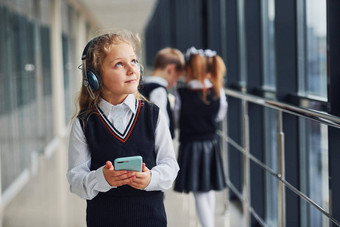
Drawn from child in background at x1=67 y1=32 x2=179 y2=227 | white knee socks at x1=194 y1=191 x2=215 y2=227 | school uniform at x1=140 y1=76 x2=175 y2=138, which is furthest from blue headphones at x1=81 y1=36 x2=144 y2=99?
white knee socks at x1=194 y1=191 x2=215 y2=227

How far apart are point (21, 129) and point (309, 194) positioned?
2.32 m

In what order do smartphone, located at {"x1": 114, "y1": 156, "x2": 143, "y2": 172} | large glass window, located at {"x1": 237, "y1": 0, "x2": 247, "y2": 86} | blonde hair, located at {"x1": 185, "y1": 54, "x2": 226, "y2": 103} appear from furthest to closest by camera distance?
large glass window, located at {"x1": 237, "y1": 0, "x2": 247, "y2": 86}, blonde hair, located at {"x1": 185, "y1": 54, "x2": 226, "y2": 103}, smartphone, located at {"x1": 114, "y1": 156, "x2": 143, "y2": 172}

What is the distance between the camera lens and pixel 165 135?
1.10 m

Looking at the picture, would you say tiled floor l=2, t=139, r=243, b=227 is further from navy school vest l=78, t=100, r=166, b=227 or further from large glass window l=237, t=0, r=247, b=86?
navy school vest l=78, t=100, r=166, b=227

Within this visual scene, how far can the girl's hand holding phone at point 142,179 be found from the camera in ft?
3.29

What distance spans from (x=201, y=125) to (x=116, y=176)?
1098mm

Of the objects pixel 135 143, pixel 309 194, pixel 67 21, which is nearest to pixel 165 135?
pixel 135 143

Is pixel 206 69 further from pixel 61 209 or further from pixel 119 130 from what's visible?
pixel 61 209

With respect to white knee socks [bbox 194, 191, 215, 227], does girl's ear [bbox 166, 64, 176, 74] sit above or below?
above

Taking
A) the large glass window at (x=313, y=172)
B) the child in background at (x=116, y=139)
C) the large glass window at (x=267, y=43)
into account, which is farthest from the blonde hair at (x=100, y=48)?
the large glass window at (x=267, y=43)

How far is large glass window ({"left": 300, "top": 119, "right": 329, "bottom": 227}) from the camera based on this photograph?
180 cm

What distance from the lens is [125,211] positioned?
1.07m

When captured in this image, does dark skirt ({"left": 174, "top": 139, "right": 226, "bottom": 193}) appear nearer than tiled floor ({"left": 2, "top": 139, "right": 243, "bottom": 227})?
Yes

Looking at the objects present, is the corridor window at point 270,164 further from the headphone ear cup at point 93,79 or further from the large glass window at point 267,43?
the headphone ear cup at point 93,79
